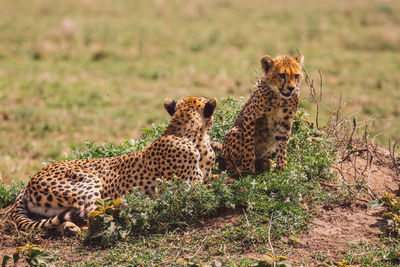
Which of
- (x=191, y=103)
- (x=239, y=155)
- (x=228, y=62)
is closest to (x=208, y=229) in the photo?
(x=239, y=155)

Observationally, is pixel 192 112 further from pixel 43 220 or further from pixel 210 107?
pixel 43 220

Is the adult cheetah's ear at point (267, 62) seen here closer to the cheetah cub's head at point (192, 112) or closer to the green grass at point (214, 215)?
the cheetah cub's head at point (192, 112)

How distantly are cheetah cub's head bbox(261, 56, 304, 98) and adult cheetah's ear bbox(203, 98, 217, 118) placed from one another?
526mm

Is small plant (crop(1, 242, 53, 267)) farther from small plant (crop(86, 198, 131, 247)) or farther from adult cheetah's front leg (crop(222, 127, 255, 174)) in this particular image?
adult cheetah's front leg (crop(222, 127, 255, 174))

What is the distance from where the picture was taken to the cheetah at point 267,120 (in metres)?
4.70

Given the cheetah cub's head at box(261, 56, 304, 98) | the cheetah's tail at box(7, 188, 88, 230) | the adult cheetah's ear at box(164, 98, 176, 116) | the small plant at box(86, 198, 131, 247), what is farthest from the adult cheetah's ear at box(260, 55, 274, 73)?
the cheetah's tail at box(7, 188, 88, 230)

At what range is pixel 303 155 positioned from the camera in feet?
17.9

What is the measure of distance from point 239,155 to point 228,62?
30.0 feet

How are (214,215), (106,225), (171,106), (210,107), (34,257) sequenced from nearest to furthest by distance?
1. (34,257)
2. (106,225)
3. (214,215)
4. (210,107)
5. (171,106)

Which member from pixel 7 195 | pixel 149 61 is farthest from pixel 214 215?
pixel 149 61

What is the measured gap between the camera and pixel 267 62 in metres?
4.78

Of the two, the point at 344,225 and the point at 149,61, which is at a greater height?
the point at 149,61

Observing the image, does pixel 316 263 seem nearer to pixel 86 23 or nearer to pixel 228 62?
pixel 228 62

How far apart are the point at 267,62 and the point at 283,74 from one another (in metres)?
0.22
